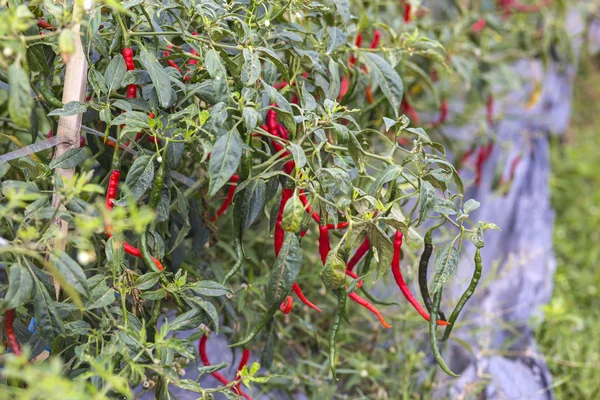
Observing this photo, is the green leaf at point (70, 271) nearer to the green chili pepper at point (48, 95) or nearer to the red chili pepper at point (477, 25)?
the green chili pepper at point (48, 95)

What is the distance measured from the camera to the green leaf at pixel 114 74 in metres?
1.06

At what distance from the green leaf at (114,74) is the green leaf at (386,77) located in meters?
0.52

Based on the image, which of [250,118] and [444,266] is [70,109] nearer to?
[250,118]

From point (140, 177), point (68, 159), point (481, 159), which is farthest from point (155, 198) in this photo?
point (481, 159)

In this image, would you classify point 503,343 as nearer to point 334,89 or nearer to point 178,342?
point 334,89

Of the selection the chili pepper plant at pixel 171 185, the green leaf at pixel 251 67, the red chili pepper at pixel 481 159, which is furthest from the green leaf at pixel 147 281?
the red chili pepper at pixel 481 159

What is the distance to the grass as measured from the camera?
1902 millimetres

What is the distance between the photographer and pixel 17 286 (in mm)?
873

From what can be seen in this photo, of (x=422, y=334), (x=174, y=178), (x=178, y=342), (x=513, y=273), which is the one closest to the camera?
(x=178, y=342)

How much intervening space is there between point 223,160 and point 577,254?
7.03ft

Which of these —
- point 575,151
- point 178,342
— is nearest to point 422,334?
point 178,342

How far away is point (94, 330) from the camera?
1.01m

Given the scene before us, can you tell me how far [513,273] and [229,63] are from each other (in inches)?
58.1

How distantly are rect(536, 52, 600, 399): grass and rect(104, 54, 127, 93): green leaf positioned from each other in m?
1.38
